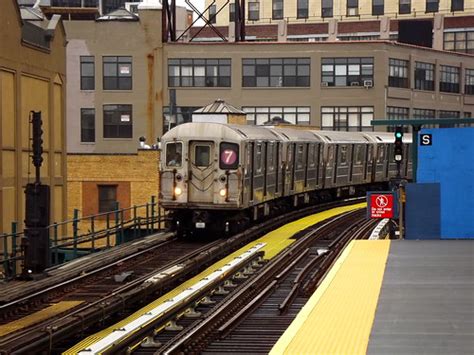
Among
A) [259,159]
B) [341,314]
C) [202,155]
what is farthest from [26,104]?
[341,314]

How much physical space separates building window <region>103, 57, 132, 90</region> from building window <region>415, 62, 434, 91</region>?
2074 cm

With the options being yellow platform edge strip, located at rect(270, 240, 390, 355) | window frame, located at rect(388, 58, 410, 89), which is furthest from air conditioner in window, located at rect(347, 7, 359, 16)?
yellow platform edge strip, located at rect(270, 240, 390, 355)

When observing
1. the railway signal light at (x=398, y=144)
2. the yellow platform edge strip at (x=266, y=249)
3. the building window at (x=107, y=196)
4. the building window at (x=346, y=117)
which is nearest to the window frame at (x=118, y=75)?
the building window at (x=346, y=117)

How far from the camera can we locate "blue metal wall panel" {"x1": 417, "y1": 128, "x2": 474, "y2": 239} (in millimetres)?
21812

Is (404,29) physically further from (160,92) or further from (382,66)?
(160,92)

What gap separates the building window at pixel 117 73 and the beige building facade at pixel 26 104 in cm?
2495

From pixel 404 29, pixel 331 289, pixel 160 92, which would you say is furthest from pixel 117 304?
pixel 404 29

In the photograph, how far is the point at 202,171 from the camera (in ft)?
90.2

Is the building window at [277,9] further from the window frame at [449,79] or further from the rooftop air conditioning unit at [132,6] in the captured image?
the window frame at [449,79]

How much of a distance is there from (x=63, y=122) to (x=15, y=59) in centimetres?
564

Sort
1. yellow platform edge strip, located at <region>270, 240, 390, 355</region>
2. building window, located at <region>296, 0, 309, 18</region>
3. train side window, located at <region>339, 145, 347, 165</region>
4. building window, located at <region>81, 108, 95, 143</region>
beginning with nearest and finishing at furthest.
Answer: yellow platform edge strip, located at <region>270, 240, 390, 355</region> → train side window, located at <region>339, 145, 347, 165</region> → building window, located at <region>81, 108, 95, 143</region> → building window, located at <region>296, 0, 309, 18</region>

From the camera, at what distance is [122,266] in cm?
2344

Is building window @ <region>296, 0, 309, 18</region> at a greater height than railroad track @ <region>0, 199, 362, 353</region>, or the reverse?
building window @ <region>296, 0, 309, 18</region>

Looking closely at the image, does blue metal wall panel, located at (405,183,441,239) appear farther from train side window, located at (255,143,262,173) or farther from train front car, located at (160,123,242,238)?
train side window, located at (255,143,262,173)
